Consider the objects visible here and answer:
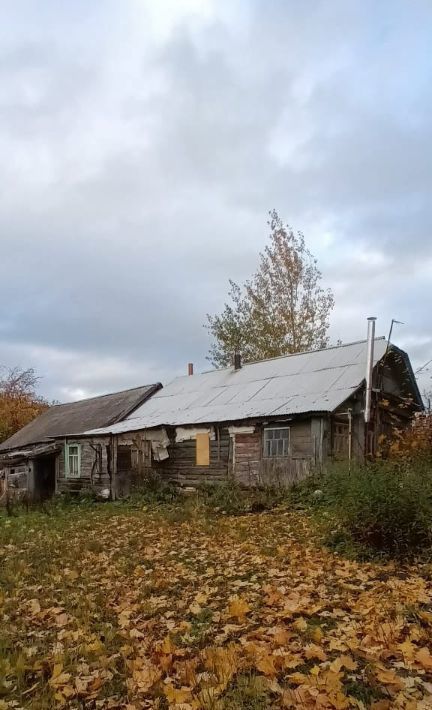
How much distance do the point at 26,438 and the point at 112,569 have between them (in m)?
26.1

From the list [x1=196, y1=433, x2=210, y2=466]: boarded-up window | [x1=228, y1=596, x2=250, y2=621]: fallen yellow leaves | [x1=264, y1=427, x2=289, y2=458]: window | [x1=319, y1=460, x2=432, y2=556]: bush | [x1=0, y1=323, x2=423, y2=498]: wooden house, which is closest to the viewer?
[x1=228, y1=596, x2=250, y2=621]: fallen yellow leaves

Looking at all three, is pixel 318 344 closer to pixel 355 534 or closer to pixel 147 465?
pixel 147 465

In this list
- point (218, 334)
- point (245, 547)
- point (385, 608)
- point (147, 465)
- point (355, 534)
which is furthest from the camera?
point (218, 334)

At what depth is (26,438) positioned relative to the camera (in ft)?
107

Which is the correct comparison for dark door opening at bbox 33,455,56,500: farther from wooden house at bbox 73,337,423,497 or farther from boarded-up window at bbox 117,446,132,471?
boarded-up window at bbox 117,446,132,471

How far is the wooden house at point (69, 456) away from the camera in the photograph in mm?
23125

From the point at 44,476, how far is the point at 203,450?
11219mm

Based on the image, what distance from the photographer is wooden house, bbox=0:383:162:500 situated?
23.1m

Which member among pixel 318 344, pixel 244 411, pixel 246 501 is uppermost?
pixel 318 344

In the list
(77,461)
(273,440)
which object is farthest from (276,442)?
(77,461)

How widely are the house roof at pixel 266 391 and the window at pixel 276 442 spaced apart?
655 millimetres

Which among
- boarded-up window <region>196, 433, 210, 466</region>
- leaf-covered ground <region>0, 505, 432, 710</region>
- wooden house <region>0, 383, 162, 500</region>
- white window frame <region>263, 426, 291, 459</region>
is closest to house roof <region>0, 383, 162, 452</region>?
wooden house <region>0, 383, 162, 500</region>

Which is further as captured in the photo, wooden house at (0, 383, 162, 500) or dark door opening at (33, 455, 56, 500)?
dark door opening at (33, 455, 56, 500)

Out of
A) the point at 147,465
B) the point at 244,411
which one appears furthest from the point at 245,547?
the point at 147,465
